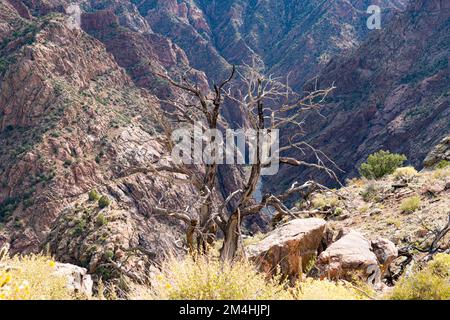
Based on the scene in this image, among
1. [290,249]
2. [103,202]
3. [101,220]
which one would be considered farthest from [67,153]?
[290,249]

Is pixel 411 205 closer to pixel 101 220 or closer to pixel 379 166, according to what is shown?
pixel 379 166

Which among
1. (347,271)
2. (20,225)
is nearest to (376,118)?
(20,225)

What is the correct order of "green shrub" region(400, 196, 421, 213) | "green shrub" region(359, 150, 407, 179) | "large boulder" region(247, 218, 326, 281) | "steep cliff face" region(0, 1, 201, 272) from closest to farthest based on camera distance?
"large boulder" region(247, 218, 326, 281) → "green shrub" region(400, 196, 421, 213) → "green shrub" region(359, 150, 407, 179) → "steep cliff face" region(0, 1, 201, 272)

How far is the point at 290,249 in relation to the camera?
8.26 meters

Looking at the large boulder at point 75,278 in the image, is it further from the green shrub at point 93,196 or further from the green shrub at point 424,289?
the green shrub at point 93,196

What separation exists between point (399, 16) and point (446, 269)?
96265 millimetres

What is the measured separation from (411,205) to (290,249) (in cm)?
449

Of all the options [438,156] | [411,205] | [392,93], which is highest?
[392,93]

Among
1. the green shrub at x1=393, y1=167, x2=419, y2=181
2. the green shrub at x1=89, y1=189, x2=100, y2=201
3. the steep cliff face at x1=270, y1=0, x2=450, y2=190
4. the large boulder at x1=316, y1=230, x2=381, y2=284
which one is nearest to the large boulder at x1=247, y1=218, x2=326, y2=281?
the large boulder at x1=316, y1=230, x2=381, y2=284

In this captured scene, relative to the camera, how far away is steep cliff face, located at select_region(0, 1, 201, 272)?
37.3 meters

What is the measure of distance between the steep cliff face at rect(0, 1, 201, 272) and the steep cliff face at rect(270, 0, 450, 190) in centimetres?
3400

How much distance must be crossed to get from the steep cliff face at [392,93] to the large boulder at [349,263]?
57.6 meters

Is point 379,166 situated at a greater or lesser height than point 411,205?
greater

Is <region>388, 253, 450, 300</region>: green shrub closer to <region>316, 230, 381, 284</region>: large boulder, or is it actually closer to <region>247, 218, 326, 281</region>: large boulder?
<region>316, 230, 381, 284</region>: large boulder
